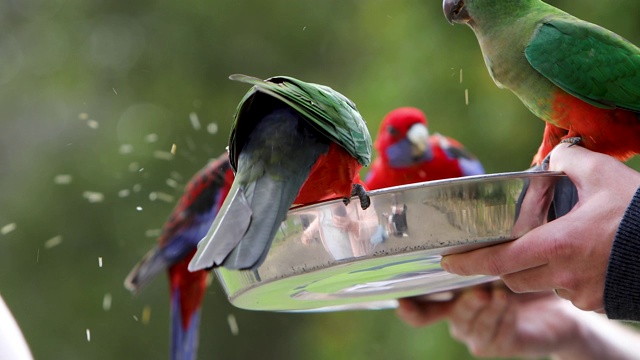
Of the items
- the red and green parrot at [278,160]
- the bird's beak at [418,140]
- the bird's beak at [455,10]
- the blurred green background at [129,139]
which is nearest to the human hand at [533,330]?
the bird's beak at [455,10]

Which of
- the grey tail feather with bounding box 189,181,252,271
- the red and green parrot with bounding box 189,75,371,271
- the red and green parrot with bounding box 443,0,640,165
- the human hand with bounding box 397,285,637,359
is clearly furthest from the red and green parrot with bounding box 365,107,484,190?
the grey tail feather with bounding box 189,181,252,271

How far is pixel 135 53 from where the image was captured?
666 cm

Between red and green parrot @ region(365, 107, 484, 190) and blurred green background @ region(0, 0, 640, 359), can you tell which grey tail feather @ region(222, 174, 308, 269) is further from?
blurred green background @ region(0, 0, 640, 359)

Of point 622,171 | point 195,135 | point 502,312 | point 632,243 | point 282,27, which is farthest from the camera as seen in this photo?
point 282,27

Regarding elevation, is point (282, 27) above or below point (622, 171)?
above

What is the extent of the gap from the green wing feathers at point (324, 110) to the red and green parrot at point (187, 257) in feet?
5.67

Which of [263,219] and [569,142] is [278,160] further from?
[569,142]

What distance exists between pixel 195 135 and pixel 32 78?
147 centimetres

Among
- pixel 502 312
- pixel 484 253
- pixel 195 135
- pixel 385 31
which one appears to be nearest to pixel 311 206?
pixel 484 253

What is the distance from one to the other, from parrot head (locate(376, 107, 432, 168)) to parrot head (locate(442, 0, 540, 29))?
1.47 meters

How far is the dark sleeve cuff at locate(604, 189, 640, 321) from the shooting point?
4.55 ft

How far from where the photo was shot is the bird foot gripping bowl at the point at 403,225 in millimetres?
1384

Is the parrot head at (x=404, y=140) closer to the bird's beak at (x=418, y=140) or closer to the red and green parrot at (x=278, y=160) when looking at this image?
the bird's beak at (x=418, y=140)

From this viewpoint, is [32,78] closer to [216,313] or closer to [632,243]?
[216,313]
